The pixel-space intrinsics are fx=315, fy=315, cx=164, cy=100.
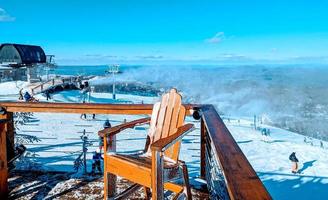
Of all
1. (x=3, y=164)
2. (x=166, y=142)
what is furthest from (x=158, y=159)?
(x=3, y=164)

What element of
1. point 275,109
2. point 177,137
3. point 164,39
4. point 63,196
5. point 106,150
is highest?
point 164,39

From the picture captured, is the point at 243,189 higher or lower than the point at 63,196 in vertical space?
higher

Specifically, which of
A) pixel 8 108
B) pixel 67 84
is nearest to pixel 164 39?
pixel 67 84

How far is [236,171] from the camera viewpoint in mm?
1129

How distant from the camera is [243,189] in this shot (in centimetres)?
94

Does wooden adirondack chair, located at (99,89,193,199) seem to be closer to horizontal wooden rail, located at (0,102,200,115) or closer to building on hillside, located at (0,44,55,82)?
horizontal wooden rail, located at (0,102,200,115)

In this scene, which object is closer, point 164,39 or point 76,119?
point 76,119

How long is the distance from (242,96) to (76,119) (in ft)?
117

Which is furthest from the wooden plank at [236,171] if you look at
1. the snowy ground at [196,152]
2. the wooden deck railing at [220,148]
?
the snowy ground at [196,152]

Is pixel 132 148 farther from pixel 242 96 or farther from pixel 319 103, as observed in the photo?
pixel 319 103

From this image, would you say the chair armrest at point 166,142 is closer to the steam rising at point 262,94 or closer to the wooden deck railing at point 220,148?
Result: the wooden deck railing at point 220,148

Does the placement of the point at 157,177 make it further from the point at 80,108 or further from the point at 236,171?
the point at 80,108

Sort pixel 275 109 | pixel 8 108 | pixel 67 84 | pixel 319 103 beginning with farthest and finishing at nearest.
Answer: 1. pixel 319 103
2. pixel 275 109
3. pixel 67 84
4. pixel 8 108

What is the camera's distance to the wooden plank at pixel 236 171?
911mm
